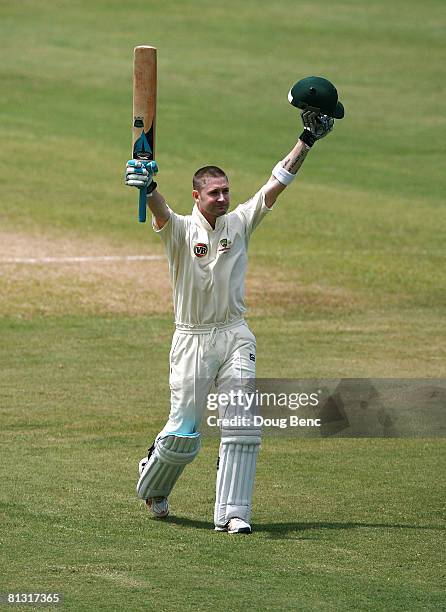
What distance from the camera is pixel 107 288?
17797 mm

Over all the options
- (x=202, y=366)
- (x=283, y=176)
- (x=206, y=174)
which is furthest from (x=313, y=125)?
(x=202, y=366)

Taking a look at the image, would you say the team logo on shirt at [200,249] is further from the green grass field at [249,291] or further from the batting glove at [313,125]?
the green grass field at [249,291]

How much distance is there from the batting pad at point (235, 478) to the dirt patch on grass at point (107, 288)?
26.0ft

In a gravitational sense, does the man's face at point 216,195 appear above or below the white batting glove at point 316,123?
below

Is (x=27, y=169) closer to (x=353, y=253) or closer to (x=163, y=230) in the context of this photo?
(x=353, y=253)

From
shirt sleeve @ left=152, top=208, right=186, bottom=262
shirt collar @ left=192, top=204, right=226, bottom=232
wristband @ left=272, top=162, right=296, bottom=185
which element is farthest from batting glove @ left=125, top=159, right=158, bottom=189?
wristband @ left=272, top=162, right=296, bottom=185

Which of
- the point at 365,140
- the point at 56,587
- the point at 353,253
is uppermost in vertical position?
the point at 365,140

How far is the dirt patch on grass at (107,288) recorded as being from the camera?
16984 mm

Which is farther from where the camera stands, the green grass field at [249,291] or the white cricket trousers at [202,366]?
the white cricket trousers at [202,366]

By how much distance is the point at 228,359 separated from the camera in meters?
9.05

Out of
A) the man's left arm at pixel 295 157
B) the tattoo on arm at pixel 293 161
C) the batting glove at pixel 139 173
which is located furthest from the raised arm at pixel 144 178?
the tattoo on arm at pixel 293 161

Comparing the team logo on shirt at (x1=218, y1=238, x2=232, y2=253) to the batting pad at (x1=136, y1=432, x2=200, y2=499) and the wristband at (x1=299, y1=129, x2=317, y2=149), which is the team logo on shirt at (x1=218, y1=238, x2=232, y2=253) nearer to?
the wristband at (x1=299, y1=129, x2=317, y2=149)

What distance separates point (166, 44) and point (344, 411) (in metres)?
23.4

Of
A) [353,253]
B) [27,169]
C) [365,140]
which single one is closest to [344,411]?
[353,253]
